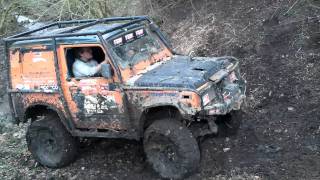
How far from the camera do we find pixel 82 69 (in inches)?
282

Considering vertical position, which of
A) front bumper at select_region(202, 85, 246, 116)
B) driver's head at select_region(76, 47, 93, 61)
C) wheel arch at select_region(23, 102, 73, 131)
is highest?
driver's head at select_region(76, 47, 93, 61)

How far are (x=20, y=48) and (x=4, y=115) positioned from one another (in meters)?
4.01

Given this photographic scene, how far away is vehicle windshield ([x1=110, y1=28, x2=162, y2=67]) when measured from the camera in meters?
7.00

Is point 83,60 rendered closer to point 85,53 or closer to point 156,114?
point 85,53

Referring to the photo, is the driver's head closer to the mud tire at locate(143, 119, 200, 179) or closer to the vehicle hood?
the vehicle hood

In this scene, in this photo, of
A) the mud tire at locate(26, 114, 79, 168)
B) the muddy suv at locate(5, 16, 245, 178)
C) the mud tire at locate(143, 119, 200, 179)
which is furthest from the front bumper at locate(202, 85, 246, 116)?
the mud tire at locate(26, 114, 79, 168)

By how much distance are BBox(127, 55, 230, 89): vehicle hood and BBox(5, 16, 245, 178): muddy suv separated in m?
0.01

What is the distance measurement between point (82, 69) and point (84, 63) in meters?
0.10

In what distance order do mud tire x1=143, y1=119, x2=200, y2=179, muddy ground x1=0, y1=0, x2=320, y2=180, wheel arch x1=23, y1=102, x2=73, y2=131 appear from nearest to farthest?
1. mud tire x1=143, y1=119, x2=200, y2=179
2. muddy ground x1=0, y1=0, x2=320, y2=180
3. wheel arch x1=23, y1=102, x2=73, y2=131

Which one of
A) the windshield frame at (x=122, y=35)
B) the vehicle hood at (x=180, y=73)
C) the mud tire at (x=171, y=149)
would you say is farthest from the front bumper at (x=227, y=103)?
the windshield frame at (x=122, y=35)

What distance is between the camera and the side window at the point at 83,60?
23.4 ft

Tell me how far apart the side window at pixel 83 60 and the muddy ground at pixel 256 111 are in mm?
1519

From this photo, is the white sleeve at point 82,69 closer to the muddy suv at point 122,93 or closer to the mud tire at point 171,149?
the muddy suv at point 122,93

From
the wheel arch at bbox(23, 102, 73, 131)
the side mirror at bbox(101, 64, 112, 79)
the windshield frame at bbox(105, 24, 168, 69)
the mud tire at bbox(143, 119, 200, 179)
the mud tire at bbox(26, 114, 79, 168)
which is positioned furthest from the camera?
the mud tire at bbox(26, 114, 79, 168)
